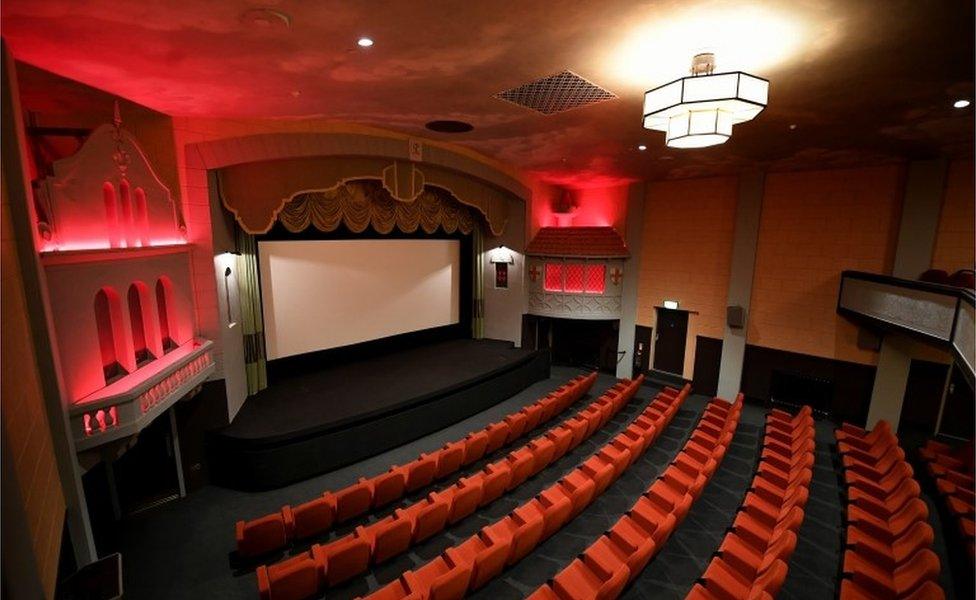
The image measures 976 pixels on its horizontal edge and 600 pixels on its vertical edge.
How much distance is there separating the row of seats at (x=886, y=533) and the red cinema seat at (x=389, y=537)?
4.21 m

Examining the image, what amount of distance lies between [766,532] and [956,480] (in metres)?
4.02

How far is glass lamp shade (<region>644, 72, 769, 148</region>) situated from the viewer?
3.16 m

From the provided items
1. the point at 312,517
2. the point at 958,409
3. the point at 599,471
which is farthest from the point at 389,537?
the point at 958,409

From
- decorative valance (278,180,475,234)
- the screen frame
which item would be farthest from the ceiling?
the screen frame

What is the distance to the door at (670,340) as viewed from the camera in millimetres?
10625

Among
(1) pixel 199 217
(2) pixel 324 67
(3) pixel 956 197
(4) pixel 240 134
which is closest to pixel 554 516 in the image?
(2) pixel 324 67

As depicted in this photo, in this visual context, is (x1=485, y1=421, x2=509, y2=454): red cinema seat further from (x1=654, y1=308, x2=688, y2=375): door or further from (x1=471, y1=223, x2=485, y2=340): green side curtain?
(x1=654, y1=308, x2=688, y2=375): door

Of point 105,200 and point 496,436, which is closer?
point 105,200

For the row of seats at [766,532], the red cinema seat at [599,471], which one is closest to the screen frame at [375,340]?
the red cinema seat at [599,471]

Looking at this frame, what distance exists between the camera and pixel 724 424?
7285 millimetres

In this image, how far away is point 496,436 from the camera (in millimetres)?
6574

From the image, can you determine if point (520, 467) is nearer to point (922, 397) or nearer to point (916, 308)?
point (916, 308)

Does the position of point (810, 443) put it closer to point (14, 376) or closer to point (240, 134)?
point (14, 376)

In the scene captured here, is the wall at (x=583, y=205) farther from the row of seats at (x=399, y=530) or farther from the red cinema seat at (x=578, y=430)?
the row of seats at (x=399, y=530)
